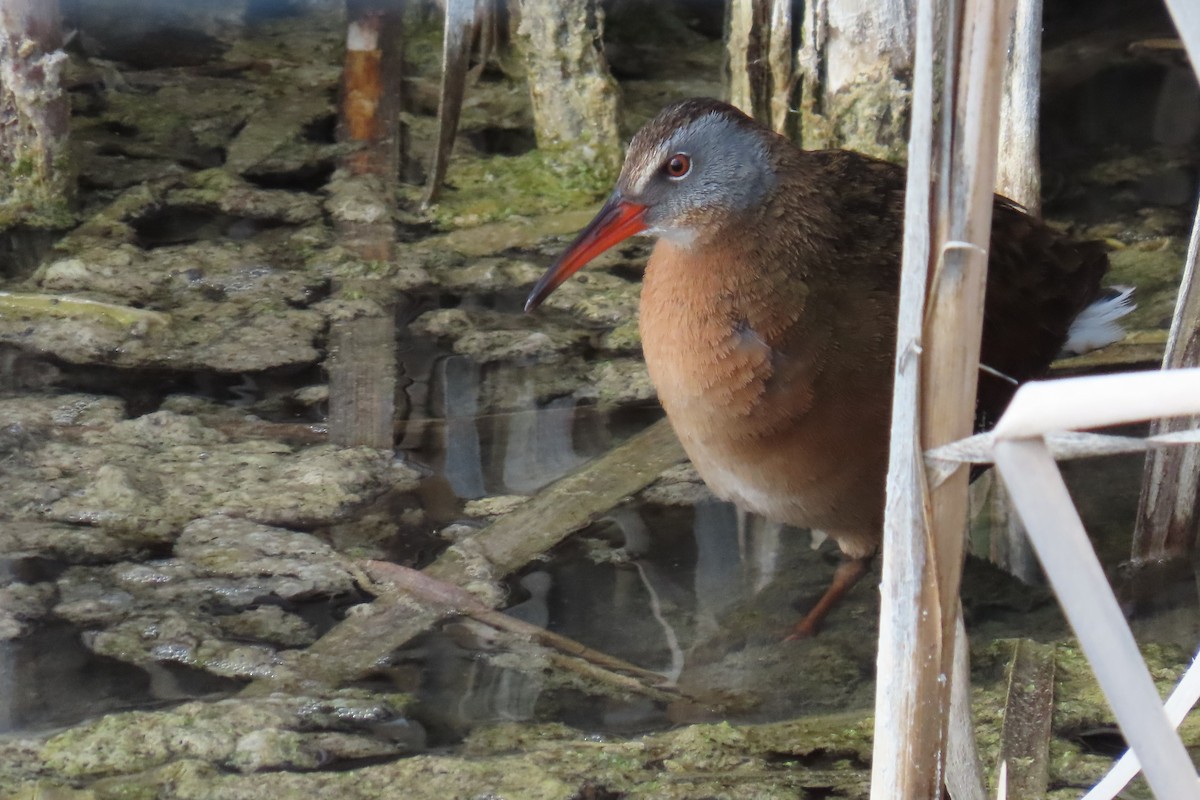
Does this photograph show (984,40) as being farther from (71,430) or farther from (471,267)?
(471,267)

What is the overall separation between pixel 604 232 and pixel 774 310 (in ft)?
1.40

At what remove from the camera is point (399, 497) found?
3100mm

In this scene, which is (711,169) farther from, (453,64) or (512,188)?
(512,188)

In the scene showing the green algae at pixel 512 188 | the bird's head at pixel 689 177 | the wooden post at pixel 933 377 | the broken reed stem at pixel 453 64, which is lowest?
the wooden post at pixel 933 377

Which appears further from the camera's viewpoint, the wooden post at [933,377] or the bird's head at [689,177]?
the bird's head at [689,177]

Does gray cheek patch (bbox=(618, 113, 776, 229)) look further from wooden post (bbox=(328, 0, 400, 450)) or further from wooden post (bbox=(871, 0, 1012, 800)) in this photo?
wooden post (bbox=(871, 0, 1012, 800))

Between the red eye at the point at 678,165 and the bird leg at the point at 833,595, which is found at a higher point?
the red eye at the point at 678,165

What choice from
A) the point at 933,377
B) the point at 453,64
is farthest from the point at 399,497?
the point at 933,377

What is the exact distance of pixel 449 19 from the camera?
12.9 feet

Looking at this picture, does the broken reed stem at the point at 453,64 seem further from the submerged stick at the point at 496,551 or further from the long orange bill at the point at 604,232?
the long orange bill at the point at 604,232

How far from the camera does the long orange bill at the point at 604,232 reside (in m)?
2.75

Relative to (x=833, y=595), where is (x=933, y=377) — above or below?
above

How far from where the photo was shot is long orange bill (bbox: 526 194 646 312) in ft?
9.04

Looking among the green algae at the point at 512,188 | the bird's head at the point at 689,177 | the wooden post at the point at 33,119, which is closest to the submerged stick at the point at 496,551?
the bird's head at the point at 689,177
